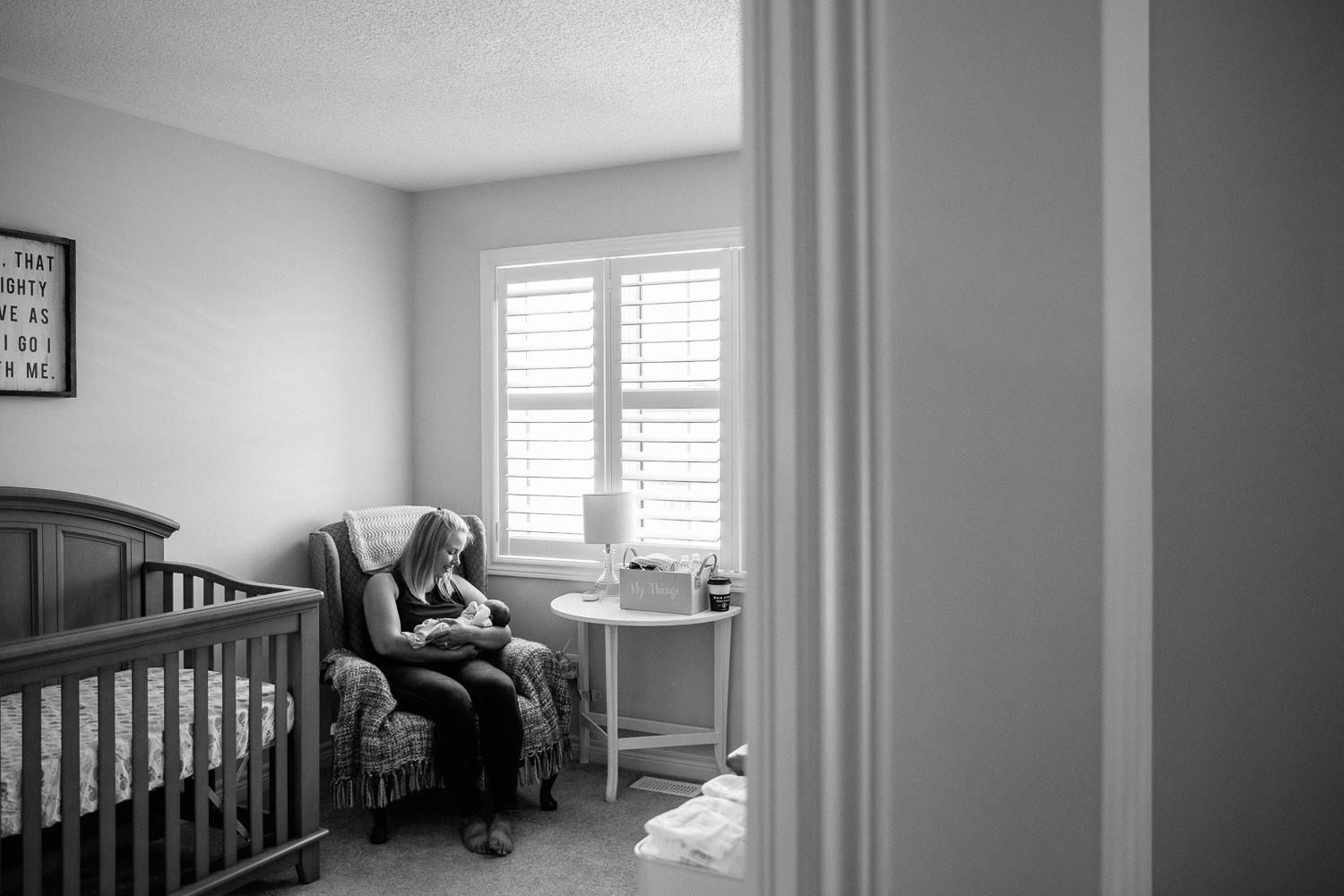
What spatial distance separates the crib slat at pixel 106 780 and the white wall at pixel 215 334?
981mm

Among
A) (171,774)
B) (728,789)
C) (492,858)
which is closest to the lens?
(728,789)

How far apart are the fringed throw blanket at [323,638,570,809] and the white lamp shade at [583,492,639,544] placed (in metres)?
0.59

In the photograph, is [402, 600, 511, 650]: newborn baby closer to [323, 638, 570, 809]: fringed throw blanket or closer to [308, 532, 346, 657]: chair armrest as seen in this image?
[323, 638, 570, 809]: fringed throw blanket

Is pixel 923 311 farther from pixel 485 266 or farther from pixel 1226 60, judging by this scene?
pixel 485 266

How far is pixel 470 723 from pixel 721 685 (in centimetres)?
98

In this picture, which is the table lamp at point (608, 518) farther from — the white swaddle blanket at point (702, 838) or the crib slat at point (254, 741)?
the white swaddle blanket at point (702, 838)

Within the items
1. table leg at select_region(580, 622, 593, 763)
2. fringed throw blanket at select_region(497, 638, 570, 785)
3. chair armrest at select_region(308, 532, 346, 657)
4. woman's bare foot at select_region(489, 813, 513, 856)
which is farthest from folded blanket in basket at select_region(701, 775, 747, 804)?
chair armrest at select_region(308, 532, 346, 657)

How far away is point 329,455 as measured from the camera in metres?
3.92

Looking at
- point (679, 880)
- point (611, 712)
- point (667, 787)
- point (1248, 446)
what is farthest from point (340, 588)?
point (1248, 446)

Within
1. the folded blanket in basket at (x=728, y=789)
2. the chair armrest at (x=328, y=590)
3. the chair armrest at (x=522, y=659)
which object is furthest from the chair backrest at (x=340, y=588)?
the folded blanket in basket at (x=728, y=789)

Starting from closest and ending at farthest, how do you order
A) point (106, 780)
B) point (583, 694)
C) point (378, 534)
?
1. point (106, 780)
2. point (378, 534)
3. point (583, 694)

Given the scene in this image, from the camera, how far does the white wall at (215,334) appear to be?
9.69 feet

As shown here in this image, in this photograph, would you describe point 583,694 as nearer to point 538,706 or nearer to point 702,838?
point 538,706

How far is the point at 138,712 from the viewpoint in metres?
2.30
